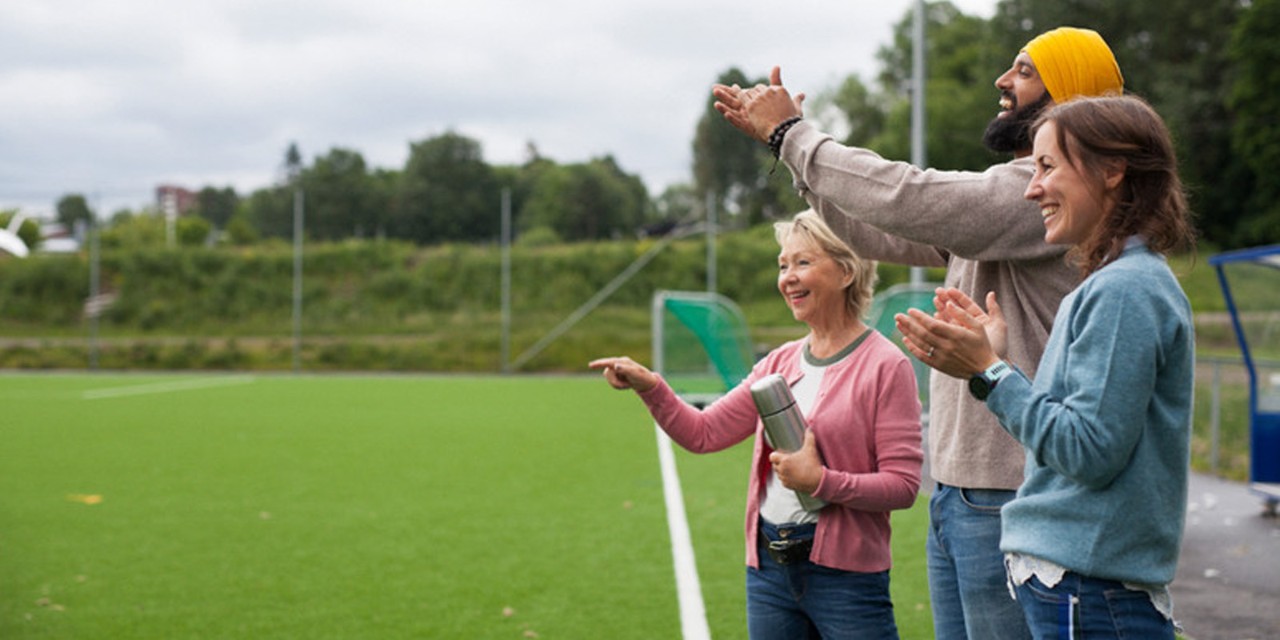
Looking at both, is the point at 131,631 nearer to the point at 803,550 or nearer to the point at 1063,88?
the point at 803,550

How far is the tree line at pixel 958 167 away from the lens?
36.2m

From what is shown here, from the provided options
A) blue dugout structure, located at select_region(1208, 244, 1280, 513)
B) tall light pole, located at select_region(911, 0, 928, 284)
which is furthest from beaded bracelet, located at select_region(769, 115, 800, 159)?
tall light pole, located at select_region(911, 0, 928, 284)

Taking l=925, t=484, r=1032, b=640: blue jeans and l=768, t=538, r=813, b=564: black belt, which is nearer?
l=925, t=484, r=1032, b=640: blue jeans

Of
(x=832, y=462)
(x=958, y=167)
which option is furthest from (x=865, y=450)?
(x=958, y=167)

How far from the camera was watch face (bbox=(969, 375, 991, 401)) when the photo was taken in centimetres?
204

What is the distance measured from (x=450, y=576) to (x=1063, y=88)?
16.2 ft

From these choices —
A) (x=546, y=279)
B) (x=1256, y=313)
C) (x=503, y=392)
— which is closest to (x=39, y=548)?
(x=1256, y=313)

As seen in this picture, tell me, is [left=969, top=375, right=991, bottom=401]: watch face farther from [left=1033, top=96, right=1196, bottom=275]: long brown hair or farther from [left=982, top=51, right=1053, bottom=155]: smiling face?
[left=982, top=51, right=1053, bottom=155]: smiling face

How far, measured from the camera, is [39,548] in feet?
24.6

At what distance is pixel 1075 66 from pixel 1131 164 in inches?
21.9

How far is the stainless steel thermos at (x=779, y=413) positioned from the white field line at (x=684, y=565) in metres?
2.77

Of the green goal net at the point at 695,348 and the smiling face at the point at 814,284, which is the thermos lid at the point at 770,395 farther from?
the green goal net at the point at 695,348

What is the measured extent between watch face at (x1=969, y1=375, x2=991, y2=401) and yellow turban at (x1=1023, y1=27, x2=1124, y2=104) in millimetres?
760

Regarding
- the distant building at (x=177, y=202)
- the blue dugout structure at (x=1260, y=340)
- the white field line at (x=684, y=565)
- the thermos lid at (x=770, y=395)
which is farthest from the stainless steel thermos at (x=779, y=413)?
the distant building at (x=177, y=202)
